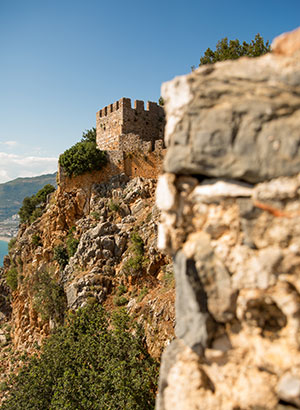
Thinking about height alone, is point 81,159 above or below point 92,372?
above

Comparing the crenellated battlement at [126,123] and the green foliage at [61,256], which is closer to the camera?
the green foliage at [61,256]

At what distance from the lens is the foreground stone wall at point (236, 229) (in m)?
2.41

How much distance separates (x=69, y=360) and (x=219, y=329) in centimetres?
970

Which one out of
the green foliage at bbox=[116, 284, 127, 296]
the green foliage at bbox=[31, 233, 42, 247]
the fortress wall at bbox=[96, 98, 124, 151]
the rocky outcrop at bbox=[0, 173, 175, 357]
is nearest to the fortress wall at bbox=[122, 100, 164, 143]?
the fortress wall at bbox=[96, 98, 124, 151]

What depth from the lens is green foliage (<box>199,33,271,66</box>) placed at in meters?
16.3

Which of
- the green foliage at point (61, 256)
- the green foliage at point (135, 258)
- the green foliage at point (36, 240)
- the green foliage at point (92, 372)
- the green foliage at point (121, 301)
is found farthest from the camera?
the green foliage at point (36, 240)

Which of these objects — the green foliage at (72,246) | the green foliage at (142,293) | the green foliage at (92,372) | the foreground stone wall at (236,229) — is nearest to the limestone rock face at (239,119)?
the foreground stone wall at (236,229)

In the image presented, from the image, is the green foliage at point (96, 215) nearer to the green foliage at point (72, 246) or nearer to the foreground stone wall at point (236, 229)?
the green foliage at point (72, 246)

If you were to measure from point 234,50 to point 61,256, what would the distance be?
17.3 metres

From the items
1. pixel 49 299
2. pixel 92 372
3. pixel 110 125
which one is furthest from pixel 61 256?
pixel 92 372

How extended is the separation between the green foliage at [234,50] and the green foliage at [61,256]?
52.0 ft

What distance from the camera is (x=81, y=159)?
19.9 metres

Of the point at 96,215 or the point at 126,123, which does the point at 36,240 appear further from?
the point at 126,123

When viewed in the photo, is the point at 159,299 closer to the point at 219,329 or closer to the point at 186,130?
the point at 219,329
